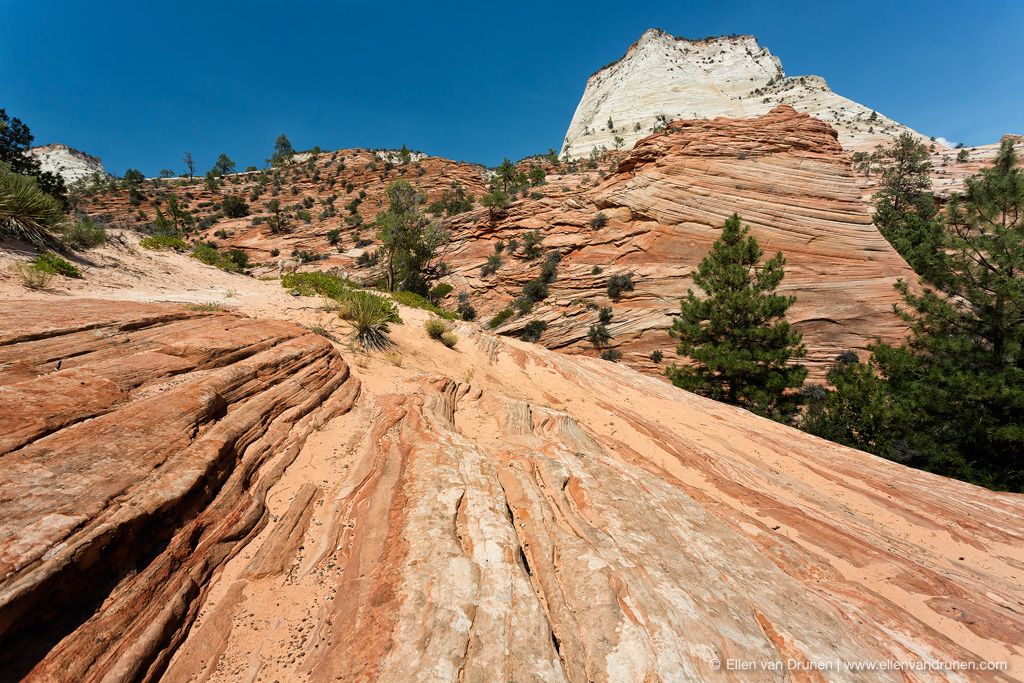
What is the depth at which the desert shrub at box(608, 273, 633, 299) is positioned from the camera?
80.7 feet

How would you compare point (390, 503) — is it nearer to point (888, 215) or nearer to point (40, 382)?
point (40, 382)

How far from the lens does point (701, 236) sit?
25125 mm

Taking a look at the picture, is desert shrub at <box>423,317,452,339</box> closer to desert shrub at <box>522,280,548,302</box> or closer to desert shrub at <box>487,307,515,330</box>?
desert shrub at <box>487,307,515,330</box>

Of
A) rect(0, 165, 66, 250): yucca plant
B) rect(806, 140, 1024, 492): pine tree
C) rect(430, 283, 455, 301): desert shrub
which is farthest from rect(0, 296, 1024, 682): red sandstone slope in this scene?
rect(430, 283, 455, 301): desert shrub

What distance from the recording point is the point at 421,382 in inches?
260

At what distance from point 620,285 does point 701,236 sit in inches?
257

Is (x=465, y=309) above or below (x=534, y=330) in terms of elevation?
above

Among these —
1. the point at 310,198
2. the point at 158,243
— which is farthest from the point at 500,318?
the point at 310,198

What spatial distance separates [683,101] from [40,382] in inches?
3310

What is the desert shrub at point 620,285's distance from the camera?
24.6 m

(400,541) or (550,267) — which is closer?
(400,541)

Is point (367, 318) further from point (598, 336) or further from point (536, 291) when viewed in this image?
point (536, 291)

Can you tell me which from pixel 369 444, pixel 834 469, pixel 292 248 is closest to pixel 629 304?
pixel 834 469

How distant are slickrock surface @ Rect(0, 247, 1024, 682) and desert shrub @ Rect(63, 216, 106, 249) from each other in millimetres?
6173
